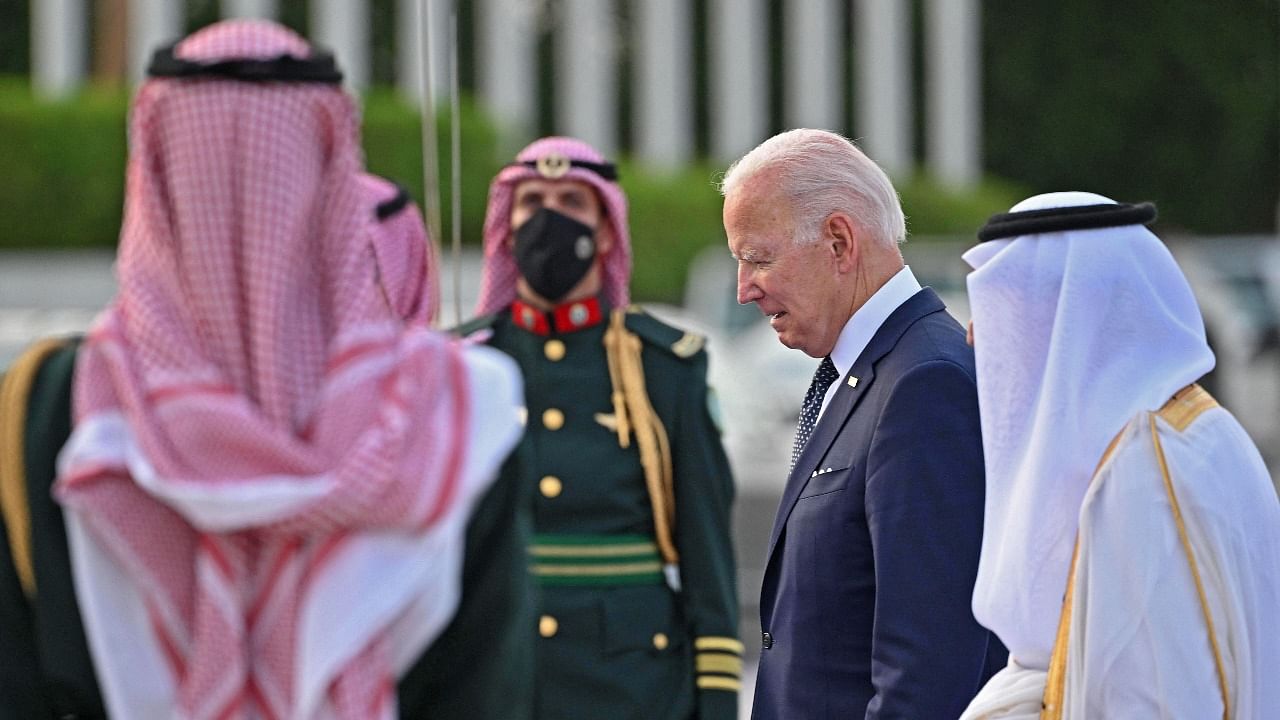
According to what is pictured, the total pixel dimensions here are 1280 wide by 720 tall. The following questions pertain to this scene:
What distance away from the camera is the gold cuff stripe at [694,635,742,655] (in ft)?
14.7

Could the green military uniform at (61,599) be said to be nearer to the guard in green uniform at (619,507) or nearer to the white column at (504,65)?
the guard in green uniform at (619,507)

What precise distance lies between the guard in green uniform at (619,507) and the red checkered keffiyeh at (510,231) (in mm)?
117

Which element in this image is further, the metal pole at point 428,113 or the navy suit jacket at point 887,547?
the metal pole at point 428,113

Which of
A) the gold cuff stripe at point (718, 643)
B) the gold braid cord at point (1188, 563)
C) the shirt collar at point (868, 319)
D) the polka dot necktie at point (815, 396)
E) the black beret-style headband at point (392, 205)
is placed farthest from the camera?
the gold cuff stripe at point (718, 643)

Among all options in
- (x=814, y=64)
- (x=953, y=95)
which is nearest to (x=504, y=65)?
(x=814, y=64)

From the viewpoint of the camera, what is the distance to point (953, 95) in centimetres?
3503

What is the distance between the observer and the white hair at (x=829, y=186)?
12.2 feet

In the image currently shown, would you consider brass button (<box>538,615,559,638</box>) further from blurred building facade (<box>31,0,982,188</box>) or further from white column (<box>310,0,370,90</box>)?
white column (<box>310,0,370,90</box>)

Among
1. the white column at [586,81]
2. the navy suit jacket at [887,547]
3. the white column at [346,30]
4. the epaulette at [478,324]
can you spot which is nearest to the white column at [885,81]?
the white column at [586,81]

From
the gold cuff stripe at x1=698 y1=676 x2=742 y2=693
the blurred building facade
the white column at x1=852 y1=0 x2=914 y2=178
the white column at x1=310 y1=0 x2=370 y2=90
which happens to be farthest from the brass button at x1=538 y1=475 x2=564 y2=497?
the white column at x1=852 y1=0 x2=914 y2=178

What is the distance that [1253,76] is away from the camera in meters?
43.5

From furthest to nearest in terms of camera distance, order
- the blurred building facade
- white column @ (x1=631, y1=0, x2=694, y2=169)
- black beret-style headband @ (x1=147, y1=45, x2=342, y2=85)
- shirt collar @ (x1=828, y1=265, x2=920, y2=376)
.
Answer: white column @ (x1=631, y1=0, x2=694, y2=169) < the blurred building facade < shirt collar @ (x1=828, y1=265, x2=920, y2=376) < black beret-style headband @ (x1=147, y1=45, x2=342, y2=85)

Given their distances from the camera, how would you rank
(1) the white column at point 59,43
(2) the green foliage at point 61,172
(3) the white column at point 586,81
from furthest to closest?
(3) the white column at point 586,81 → (1) the white column at point 59,43 → (2) the green foliage at point 61,172

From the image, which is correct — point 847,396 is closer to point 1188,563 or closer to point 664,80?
point 1188,563
